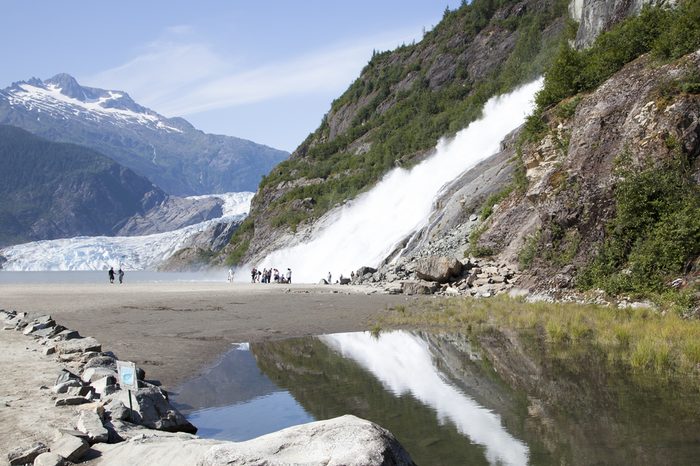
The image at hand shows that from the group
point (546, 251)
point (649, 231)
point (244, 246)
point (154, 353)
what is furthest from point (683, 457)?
point (244, 246)

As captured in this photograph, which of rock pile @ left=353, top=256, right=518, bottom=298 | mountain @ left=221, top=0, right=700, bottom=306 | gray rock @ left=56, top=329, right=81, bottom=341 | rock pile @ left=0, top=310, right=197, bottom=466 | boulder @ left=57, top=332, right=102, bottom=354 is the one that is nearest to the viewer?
rock pile @ left=0, top=310, right=197, bottom=466

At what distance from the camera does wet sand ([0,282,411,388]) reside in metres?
16.2

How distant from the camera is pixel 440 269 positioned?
105 feet

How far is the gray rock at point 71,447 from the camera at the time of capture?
7.01 meters

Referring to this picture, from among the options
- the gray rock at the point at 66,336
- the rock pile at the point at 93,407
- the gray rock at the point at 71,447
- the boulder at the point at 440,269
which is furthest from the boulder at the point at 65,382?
the boulder at the point at 440,269

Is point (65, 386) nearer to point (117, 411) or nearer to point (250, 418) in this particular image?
point (117, 411)

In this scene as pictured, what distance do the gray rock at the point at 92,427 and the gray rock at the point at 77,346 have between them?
5492 millimetres

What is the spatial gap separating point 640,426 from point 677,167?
16492 mm

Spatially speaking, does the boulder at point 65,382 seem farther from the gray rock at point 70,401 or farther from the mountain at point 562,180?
the mountain at point 562,180

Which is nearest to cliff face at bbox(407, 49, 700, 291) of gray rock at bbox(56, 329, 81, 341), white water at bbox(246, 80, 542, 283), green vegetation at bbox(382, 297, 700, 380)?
green vegetation at bbox(382, 297, 700, 380)

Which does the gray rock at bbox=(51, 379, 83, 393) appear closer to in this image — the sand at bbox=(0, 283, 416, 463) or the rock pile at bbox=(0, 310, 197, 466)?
the rock pile at bbox=(0, 310, 197, 466)

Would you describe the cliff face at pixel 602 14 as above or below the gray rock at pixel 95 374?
above

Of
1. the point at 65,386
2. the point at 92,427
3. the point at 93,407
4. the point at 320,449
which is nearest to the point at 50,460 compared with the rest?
the point at 92,427

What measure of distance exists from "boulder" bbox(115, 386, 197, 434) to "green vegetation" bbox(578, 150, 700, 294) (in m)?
17.1
